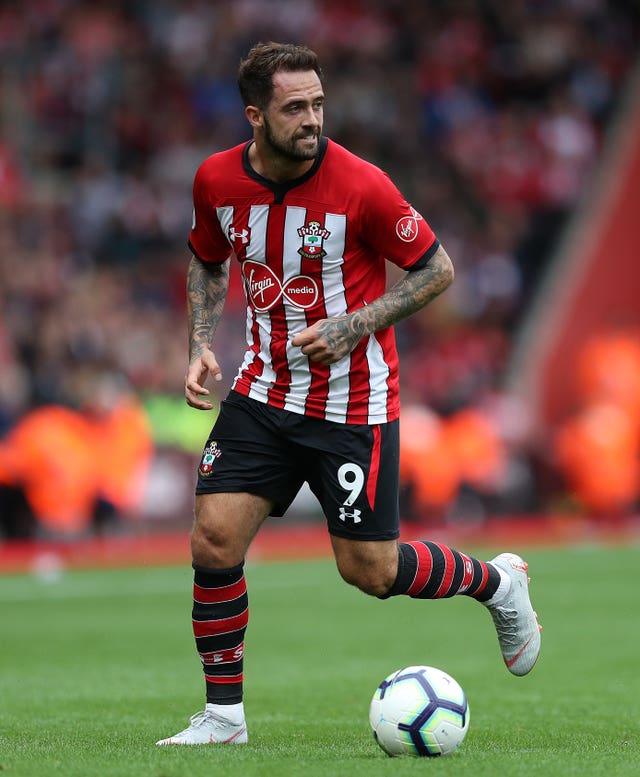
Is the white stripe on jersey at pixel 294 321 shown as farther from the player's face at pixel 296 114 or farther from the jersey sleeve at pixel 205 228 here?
the jersey sleeve at pixel 205 228

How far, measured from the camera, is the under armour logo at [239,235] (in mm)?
5969

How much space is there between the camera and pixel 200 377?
600 centimetres

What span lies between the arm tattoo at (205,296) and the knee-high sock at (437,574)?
1.18m

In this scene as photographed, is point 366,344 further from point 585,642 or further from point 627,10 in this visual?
point 627,10

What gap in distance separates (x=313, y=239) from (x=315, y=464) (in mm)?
867

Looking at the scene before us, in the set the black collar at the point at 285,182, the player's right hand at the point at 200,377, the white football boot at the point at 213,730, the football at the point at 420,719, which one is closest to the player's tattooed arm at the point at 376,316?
the player's right hand at the point at 200,377

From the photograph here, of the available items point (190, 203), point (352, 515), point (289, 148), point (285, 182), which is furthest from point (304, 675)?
point (190, 203)

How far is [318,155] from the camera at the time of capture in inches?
233

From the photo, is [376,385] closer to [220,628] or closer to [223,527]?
[223,527]

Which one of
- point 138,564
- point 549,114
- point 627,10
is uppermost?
point 627,10

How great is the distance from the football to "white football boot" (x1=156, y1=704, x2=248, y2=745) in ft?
2.11

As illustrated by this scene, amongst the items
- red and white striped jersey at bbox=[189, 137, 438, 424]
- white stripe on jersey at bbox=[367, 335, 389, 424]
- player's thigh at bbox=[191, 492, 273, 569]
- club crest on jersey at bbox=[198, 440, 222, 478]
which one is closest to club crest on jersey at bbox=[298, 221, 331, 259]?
red and white striped jersey at bbox=[189, 137, 438, 424]

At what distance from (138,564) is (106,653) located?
6.02 meters

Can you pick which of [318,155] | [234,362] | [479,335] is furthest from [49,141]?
[318,155]
